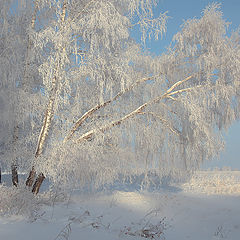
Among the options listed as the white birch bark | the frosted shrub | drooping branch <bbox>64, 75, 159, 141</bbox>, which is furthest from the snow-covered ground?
drooping branch <bbox>64, 75, 159, 141</bbox>

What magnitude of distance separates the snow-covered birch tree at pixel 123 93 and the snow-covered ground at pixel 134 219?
1.01 metres

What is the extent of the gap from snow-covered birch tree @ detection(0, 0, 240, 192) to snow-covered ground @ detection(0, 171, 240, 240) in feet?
3.30

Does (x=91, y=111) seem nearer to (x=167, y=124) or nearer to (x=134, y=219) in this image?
(x=167, y=124)

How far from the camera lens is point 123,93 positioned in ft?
25.2

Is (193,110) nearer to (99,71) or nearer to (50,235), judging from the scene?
(99,71)

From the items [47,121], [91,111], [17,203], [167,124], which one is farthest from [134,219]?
[47,121]

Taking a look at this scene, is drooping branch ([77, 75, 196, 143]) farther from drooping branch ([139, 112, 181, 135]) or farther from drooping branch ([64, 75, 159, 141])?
drooping branch ([64, 75, 159, 141])

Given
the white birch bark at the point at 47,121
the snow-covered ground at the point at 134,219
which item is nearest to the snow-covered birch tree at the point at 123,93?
the white birch bark at the point at 47,121

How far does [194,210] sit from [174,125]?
8.23ft

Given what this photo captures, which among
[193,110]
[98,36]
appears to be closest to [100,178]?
[193,110]

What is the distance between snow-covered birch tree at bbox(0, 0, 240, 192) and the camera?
7.08 m

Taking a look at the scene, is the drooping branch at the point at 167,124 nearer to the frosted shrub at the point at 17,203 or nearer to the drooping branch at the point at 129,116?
the drooping branch at the point at 129,116

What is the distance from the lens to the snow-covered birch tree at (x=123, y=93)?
708cm

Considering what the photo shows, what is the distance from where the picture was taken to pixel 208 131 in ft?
24.8
